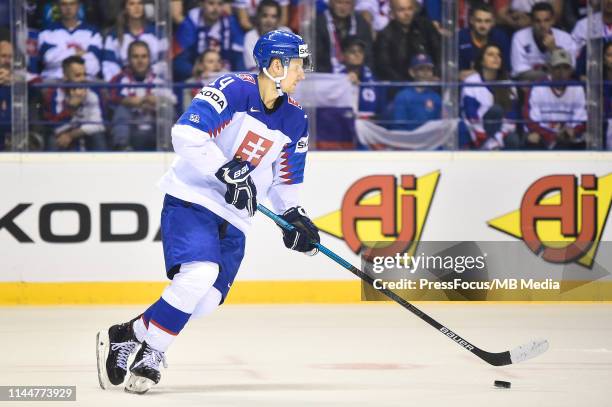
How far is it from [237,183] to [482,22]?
400 centimetres

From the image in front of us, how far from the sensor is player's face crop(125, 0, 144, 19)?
318 inches

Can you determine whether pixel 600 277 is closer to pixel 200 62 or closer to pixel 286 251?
pixel 286 251

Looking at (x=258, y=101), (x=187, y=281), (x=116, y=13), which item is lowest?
(x=187, y=281)

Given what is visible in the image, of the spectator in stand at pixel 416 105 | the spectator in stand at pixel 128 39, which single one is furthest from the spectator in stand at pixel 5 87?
the spectator in stand at pixel 416 105

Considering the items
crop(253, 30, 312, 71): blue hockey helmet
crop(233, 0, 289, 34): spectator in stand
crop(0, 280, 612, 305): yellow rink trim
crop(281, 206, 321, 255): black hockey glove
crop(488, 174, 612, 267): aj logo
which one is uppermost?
crop(233, 0, 289, 34): spectator in stand

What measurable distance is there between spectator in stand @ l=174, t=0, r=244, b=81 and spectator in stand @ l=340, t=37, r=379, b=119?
27.1 inches

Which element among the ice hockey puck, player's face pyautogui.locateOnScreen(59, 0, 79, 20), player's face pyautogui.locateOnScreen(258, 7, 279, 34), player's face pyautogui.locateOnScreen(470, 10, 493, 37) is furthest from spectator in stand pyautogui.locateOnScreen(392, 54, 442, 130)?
the ice hockey puck

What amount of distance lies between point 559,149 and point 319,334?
2371mm

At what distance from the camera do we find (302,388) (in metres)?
4.81

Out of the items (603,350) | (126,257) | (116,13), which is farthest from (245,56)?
(603,350)

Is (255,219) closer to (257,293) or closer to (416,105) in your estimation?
(257,293)

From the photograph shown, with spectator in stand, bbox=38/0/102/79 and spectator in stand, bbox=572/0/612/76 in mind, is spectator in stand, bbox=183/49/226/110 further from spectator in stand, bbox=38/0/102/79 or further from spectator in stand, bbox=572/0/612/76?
spectator in stand, bbox=572/0/612/76

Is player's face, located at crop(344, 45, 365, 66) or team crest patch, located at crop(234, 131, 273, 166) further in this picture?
player's face, located at crop(344, 45, 365, 66)

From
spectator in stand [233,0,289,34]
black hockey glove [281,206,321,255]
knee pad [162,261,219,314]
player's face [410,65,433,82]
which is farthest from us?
spectator in stand [233,0,289,34]
